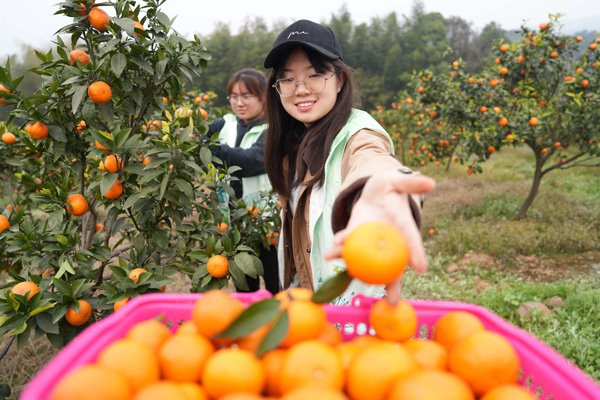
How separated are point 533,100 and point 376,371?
5.09 metres

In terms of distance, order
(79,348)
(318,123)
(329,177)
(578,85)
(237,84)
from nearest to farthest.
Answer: (79,348) < (329,177) < (318,123) < (237,84) < (578,85)

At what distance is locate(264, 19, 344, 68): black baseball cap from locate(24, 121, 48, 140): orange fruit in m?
1.01

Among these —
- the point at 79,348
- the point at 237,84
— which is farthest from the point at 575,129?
the point at 79,348

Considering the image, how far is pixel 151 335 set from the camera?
75 cm

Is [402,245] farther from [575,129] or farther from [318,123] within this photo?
[575,129]

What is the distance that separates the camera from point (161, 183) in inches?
60.6

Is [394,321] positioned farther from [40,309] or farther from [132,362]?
[40,309]

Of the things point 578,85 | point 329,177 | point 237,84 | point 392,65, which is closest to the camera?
point 329,177

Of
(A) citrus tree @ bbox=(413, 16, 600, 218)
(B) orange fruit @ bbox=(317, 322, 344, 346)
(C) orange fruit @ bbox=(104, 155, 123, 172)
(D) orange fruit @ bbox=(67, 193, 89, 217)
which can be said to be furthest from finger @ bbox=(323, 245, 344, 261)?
(A) citrus tree @ bbox=(413, 16, 600, 218)

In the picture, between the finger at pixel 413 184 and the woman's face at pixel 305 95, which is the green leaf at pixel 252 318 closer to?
the finger at pixel 413 184

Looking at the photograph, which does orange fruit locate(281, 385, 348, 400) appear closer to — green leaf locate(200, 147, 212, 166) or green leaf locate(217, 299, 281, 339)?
green leaf locate(217, 299, 281, 339)

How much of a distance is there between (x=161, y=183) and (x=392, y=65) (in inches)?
752

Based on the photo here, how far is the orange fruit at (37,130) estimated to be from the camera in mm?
1539

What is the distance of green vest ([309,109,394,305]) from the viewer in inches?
54.1
